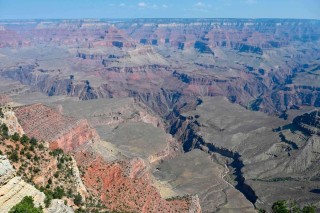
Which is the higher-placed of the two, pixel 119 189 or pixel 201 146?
pixel 119 189

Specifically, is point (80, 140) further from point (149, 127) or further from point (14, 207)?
point (14, 207)

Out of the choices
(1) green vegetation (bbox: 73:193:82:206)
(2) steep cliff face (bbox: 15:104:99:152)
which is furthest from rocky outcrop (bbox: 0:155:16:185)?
(2) steep cliff face (bbox: 15:104:99:152)

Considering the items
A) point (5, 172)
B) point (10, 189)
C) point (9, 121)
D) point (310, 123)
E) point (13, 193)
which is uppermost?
A: point (5, 172)

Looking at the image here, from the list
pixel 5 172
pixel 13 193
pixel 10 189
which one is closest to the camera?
pixel 5 172

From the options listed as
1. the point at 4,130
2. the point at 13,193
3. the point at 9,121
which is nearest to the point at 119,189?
the point at 9,121

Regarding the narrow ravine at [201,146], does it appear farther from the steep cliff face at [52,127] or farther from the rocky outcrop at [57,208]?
the rocky outcrop at [57,208]

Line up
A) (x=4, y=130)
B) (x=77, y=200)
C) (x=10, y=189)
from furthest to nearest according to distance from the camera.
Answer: (x=4, y=130)
(x=77, y=200)
(x=10, y=189)

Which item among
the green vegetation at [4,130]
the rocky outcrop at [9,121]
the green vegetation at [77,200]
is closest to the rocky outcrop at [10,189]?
the green vegetation at [77,200]

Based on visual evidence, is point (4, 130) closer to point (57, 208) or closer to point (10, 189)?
point (57, 208)
